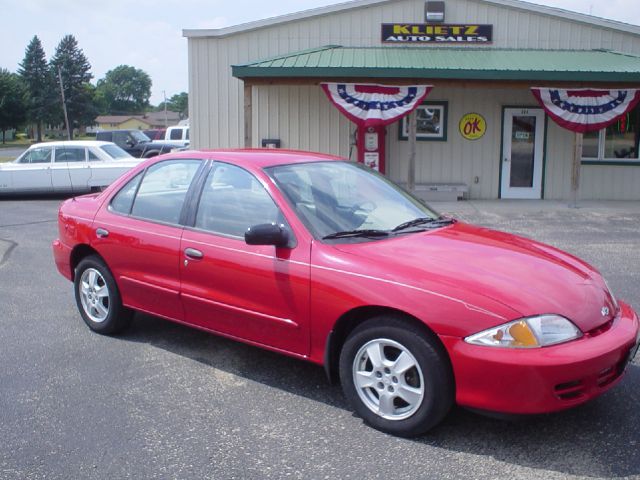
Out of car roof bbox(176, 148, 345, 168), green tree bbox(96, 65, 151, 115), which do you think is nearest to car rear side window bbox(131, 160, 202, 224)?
car roof bbox(176, 148, 345, 168)

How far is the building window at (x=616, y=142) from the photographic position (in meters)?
15.9

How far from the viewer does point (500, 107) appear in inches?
632

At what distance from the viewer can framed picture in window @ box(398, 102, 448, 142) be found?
1616 centimetres

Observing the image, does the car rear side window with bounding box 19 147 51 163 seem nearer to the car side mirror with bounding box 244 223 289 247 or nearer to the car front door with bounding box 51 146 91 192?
the car front door with bounding box 51 146 91 192

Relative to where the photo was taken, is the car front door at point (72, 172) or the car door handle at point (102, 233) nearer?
the car door handle at point (102, 233)

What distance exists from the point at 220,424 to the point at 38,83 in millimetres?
91442

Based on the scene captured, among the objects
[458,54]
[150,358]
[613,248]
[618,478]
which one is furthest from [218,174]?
[458,54]

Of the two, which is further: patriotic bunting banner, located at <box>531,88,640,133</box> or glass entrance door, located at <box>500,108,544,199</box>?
glass entrance door, located at <box>500,108,544,199</box>

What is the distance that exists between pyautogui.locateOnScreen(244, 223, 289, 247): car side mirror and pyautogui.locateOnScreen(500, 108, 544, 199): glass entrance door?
1295cm

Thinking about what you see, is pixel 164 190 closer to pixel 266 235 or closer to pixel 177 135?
pixel 266 235

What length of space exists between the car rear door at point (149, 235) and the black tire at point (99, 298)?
0.12 metres

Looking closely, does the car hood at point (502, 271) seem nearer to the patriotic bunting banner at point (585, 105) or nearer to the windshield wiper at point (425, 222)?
the windshield wiper at point (425, 222)

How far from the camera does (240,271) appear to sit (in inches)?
173

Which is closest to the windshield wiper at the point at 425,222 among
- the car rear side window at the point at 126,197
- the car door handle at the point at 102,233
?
the car rear side window at the point at 126,197
